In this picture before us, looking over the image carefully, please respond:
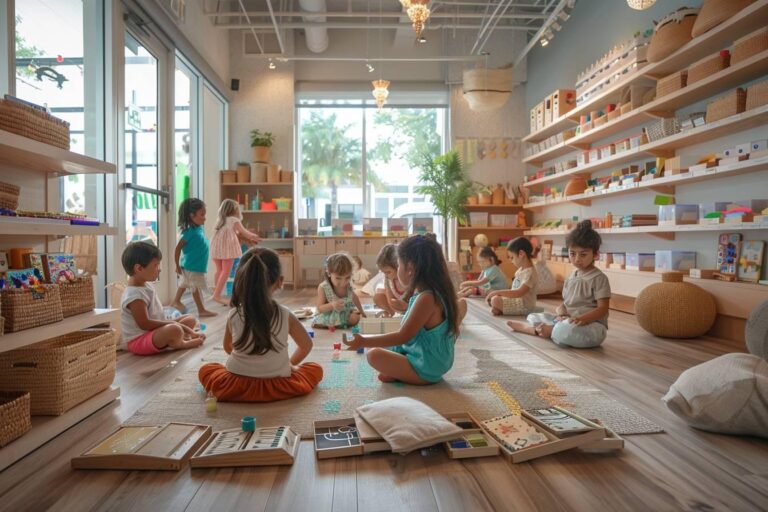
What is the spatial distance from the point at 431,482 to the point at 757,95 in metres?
3.50

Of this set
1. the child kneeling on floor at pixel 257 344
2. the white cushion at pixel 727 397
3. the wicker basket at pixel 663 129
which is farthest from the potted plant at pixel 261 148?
the white cushion at pixel 727 397

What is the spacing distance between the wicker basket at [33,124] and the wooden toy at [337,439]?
1.58 meters

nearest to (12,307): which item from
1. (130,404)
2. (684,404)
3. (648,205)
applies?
(130,404)

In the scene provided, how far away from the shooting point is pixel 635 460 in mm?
1632

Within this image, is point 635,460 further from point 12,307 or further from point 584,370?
point 12,307

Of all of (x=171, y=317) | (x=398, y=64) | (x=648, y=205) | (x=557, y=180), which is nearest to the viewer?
(x=171, y=317)

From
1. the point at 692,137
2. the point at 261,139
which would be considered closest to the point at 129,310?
the point at 692,137

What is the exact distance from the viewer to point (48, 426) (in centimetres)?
181

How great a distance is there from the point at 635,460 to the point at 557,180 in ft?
20.1

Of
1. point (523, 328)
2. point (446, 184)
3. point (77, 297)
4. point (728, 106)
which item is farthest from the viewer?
point (446, 184)

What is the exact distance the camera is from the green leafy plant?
304 inches

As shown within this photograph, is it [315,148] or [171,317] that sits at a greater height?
[315,148]

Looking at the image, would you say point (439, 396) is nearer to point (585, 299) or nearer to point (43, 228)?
point (585, 299)

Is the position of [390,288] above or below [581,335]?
above
